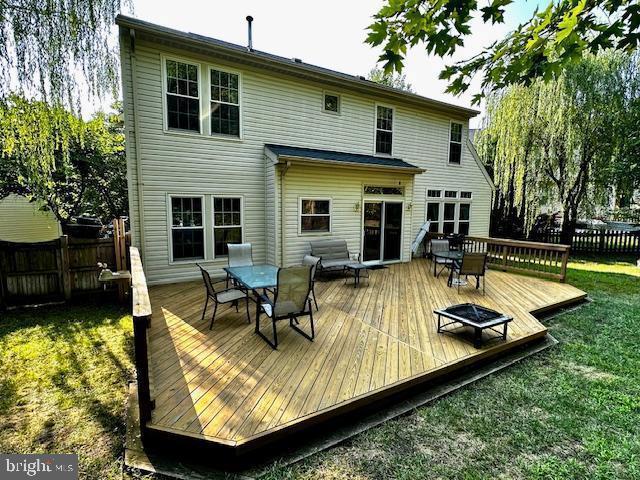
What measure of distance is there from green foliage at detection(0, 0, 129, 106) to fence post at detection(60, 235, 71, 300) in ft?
9.02

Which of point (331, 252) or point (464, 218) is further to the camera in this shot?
point (464, 218)

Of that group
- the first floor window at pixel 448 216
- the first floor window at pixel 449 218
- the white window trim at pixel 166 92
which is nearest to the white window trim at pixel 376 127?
the first floor window at pixel 448 216

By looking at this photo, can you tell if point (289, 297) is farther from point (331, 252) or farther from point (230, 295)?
point (331, 252)

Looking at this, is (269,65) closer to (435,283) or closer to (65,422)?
(435,283)

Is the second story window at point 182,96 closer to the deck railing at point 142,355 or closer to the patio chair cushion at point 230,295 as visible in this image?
the patio chair cushion at point 230,295

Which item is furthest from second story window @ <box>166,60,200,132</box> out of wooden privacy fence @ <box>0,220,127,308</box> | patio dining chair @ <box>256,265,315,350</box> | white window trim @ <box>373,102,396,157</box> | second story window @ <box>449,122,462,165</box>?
second story window @ <box>449,122,462,165</box>

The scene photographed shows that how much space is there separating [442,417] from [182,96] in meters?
7.73

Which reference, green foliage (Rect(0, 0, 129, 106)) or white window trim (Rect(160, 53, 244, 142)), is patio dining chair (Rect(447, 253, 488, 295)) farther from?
green foliage (Rect(0, 0, 129, 106))

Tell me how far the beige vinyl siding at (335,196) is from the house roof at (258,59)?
2.55 meters

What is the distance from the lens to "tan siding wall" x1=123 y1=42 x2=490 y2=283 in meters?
6.84

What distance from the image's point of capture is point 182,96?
23.2 feet

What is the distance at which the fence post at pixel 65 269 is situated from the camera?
6.17 meters

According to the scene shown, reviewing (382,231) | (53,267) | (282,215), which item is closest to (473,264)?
(382,231)

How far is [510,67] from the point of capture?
284 cm
